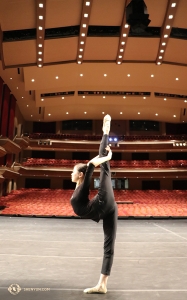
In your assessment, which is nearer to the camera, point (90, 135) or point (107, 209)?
point (107, 209)

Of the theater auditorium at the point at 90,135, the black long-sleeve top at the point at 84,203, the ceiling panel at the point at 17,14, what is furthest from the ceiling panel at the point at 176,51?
the black long-sleeve top at the point at 84,203

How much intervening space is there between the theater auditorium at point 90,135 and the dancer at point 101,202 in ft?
0.82

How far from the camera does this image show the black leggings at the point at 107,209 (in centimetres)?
191

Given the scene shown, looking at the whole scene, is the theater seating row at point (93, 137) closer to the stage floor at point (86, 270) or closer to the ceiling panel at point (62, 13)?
the ceiling panel at point (62, 13)

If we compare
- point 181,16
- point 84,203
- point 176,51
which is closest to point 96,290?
point 84,203

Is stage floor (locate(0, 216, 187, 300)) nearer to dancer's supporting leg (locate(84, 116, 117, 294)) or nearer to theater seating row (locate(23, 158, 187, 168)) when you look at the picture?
dancer's supporting leg (locate(84, 116, 117, 294))

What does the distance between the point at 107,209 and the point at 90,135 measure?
58.5 feet

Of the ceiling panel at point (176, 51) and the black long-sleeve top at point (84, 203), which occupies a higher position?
the ceiling panel at point (176, 51)

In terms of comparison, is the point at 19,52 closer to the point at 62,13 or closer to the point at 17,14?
the point at 17,14

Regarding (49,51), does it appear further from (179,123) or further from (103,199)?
(179,123)

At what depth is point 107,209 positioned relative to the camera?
1.93 meters

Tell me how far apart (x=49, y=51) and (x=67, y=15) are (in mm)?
2081

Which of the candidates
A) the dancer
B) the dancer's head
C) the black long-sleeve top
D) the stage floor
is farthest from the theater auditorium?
the dancer's head

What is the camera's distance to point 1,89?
45.5ft
